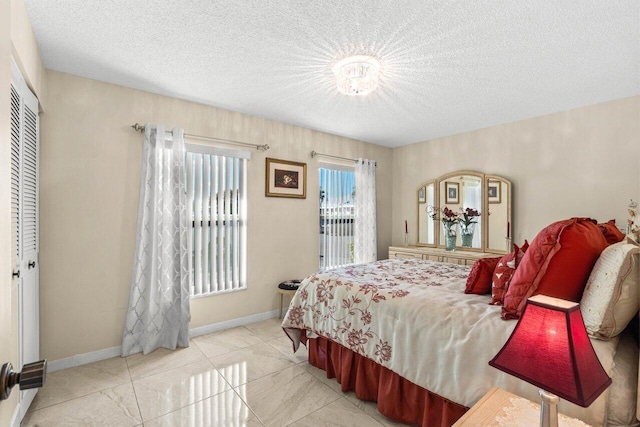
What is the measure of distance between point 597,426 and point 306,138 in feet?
12.3

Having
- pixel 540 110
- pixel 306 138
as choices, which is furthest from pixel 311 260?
pixel 540 110

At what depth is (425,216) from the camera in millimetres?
4777

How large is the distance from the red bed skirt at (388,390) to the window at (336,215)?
6.89ft

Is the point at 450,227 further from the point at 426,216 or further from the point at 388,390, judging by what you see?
the point at 388,390

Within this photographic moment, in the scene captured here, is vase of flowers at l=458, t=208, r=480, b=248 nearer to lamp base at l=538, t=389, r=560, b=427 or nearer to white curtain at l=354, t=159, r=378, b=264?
white curtain at l=354, t=159, r=378, b=264

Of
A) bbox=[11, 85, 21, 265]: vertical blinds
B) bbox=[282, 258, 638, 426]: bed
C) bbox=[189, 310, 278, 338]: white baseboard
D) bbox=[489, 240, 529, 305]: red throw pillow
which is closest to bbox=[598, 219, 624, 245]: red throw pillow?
bbox=[489, 240, 529, 305]: red throw pillow

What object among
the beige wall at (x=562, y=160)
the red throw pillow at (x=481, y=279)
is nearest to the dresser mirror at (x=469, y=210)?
the beige wall at (x=562, y=160)

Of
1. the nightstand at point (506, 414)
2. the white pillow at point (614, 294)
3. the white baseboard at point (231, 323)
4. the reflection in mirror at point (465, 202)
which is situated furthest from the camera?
the reflection in mirror at point (465, 202)

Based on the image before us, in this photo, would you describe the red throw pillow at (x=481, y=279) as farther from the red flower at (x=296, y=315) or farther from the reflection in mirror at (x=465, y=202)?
the reflection in mirror at (x=465, y=202)

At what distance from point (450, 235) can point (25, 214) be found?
4471mm

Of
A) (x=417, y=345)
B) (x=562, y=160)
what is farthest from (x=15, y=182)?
(x=562, y=160)

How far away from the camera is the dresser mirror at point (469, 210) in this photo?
3.91 metres

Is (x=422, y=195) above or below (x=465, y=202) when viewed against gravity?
above

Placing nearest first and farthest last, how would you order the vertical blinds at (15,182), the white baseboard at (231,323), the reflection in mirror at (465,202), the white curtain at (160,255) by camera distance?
the vertical blinds at (15,182) < the white curtain at (160,255) < the white baseboard at (231,323) < the reflection in mirror at (465,202)
